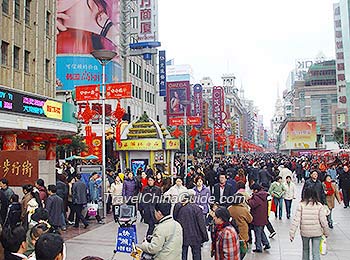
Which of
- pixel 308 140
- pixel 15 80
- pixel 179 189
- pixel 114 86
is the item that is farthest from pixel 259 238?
pixel 308 140

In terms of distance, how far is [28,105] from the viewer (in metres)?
19.2

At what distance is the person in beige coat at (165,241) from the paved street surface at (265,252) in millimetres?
3636

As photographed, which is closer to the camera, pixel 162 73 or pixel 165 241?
pixel 165 241

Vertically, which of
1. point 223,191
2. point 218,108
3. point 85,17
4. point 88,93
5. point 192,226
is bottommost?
point 192,226

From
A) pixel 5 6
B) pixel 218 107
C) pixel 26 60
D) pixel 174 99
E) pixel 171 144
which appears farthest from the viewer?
pixel 218 107

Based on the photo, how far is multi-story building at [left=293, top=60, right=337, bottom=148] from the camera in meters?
92.6

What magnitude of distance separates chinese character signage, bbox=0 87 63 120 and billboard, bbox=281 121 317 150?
61.6 m

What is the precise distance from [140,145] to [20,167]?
45.7 feet

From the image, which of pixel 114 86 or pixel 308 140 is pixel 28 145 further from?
pixel 308 140

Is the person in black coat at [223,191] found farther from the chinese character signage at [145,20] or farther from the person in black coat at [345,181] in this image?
the chinese character signage at [145,20]

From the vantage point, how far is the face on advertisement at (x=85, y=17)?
4572 cm

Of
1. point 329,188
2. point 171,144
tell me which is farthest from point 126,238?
point 171,144

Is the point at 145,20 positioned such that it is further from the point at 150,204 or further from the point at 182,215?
the point at 182,215

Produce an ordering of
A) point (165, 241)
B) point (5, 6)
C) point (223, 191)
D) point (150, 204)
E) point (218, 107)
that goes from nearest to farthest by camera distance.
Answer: point (165, 241)
point (150, 204)
point (223, 191)
point (5, 6)
point (218, 107)
